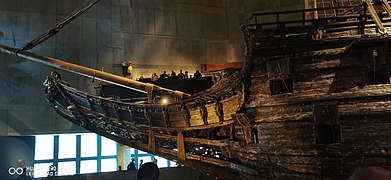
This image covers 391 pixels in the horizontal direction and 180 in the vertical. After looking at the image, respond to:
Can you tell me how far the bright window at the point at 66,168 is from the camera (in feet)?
32.4

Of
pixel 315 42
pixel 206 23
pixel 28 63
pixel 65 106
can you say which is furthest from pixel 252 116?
pixel 206 23

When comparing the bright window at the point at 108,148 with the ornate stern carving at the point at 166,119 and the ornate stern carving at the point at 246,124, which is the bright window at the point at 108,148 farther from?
the ornate stern carving at the point at 246,124

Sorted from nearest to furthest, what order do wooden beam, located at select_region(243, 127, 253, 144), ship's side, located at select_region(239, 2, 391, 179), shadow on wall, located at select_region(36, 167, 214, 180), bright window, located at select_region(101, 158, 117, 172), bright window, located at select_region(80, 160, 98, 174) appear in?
ship's side, located at select_region(239, 2, 391, 179) → wooden beam, located at select_region(243, 127, 253, 144) → shadow on wall, located at select_region(36, 167, 214, 180) → bright window, located at select_region(80, 160, 98, 174) → bright window, located at select_region(101, 158, 117, 172)

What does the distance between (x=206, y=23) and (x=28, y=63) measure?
238 inches

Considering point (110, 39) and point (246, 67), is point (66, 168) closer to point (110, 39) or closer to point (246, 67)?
point (110, 39)

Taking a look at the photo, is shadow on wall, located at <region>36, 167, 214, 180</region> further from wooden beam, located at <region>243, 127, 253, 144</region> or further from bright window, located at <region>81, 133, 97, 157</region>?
wooden beam, located at <region>243, 127, 253, 144</region>

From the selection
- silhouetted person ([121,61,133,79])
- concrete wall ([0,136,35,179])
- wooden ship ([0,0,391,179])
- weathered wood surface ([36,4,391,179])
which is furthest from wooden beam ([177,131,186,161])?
concrete wall ([0,136,35,179])

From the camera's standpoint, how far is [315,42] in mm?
3812

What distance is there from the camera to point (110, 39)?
36.7 feet

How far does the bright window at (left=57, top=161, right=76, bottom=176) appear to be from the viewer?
9.89m

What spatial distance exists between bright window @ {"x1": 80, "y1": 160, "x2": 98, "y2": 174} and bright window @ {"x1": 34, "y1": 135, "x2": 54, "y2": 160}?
2.91 feet

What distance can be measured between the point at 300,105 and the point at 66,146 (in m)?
8.10

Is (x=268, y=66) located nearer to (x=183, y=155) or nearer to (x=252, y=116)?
(x=252, y=116)

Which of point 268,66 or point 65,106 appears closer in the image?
point 268,66
